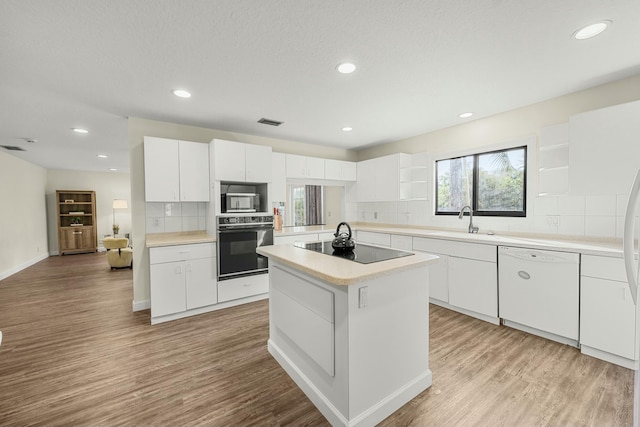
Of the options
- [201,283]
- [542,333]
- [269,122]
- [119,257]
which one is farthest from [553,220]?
[119,257]

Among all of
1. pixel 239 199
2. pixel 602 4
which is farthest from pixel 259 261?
pixel 602 4

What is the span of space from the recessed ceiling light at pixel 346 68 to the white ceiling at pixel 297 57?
0.18 feet

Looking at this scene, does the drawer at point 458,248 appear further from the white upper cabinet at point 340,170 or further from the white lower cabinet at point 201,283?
the white lower cabinet at point 201,283

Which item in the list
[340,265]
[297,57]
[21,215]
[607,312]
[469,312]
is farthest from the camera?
[21,215]

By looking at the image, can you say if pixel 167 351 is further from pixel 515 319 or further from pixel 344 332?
pixel 515 319

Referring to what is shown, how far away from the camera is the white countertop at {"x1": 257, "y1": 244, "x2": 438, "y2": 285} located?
147 centimetres

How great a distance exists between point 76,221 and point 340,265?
9.44 m

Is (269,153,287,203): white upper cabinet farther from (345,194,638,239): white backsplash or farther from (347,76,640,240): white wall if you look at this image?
(345,194,638,239): white backsplash

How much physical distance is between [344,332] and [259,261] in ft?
7.78

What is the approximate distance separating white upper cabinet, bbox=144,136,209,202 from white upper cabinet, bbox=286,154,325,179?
130 cm

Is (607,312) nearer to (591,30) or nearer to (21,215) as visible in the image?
(591,30)

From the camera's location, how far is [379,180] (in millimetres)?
4695

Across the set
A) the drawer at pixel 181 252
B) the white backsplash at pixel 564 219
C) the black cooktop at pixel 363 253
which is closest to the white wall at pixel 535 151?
the white backsplash at pixel 564 219

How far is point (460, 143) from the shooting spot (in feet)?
12.5
